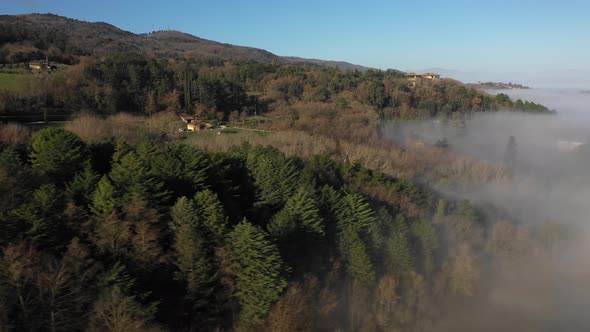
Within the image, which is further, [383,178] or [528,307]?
[383,178]

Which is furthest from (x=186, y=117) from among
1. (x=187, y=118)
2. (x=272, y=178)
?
(x=272, y=178)

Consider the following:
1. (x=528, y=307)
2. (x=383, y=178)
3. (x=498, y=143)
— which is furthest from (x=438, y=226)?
(x=498, y=143)

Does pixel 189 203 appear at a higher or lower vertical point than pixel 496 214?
higher

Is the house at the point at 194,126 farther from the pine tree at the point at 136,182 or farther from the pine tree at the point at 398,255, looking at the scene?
the pine tree at the point at 398,255

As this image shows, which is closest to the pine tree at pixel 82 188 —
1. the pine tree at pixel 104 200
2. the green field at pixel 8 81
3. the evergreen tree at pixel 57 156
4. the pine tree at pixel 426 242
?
the pine tree at pixel 104 200

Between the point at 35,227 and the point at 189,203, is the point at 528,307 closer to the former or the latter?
the point at 189,203

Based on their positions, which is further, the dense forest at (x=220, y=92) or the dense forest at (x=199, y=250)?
the dense forest at (x=220, y=92)

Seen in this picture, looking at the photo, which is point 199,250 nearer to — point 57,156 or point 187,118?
point 57,156
